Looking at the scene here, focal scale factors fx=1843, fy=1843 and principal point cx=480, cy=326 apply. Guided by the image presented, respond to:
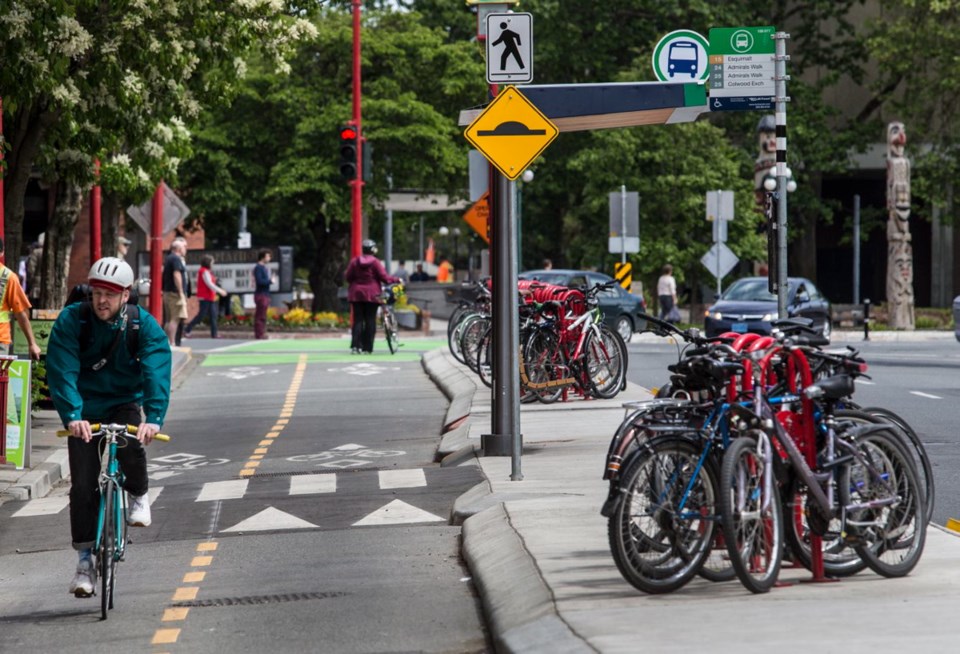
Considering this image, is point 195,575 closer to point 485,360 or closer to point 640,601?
point 640,601

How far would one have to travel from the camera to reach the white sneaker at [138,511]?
9.31 meters

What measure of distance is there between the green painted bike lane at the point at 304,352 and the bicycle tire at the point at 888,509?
65.5 ft

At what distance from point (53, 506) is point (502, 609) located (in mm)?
6440

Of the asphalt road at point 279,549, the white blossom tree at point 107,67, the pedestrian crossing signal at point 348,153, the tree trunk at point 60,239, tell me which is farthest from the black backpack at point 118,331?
the pedestrian crossing signal at point 348,153

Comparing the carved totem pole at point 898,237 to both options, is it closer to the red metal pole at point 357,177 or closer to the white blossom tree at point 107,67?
the red metal pole at point 357,177

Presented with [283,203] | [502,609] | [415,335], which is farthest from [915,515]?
[283,203]

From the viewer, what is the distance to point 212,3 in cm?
1853

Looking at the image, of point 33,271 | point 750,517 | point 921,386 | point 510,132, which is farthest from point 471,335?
point 750,517

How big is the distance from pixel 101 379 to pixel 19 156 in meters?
10.4

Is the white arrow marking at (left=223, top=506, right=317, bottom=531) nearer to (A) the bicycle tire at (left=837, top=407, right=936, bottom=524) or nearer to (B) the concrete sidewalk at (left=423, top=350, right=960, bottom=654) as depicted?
(B) the concrete sidewalk at (left=423, top=350, right=960, bottom=654)

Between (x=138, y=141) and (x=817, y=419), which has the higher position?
(x=138, y=141)

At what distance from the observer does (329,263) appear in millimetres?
49125

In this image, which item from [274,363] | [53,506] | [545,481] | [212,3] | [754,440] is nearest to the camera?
[754,440]

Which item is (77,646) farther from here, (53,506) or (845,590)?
(53,506)
